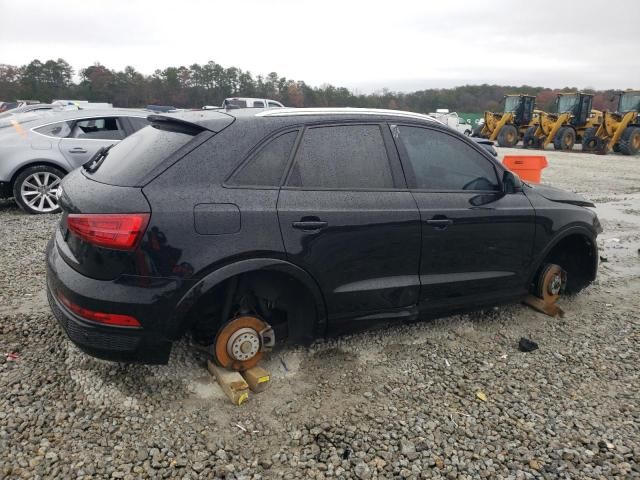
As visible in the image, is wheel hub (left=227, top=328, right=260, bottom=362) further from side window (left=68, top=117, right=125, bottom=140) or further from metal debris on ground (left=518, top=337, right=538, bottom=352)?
side window (left=68, top=117, right=125, bottom=140)

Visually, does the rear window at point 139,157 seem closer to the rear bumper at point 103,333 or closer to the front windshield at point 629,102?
the rear bumper at point 103,333

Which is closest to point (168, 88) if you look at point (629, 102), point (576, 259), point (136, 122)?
point (629, 102)

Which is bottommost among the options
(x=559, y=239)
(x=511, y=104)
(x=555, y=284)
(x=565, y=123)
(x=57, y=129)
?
(x=555, y=284)

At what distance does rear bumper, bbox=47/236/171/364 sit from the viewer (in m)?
2.56

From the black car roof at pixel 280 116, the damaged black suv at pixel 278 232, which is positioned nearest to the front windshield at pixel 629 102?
the damaged black suv at pixel 278 232

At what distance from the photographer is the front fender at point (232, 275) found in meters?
2.64

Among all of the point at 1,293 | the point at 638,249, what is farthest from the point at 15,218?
the point at 638,249

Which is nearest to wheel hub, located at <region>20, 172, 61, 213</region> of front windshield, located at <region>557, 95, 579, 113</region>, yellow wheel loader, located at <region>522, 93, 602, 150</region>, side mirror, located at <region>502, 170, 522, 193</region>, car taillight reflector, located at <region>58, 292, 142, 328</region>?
car taillight reflector, located at <region>58, 292, 142, 328</region>

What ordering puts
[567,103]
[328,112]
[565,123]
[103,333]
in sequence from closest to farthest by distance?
1. [103,333]
2. [328,112]
3. [565,123]
4. [567,103]

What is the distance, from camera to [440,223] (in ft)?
11.0

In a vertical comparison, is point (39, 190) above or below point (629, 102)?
below

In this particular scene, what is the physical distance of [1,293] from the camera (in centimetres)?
416

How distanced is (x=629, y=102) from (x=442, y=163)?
23.8m

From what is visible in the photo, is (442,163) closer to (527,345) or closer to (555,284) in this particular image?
(527,345)
